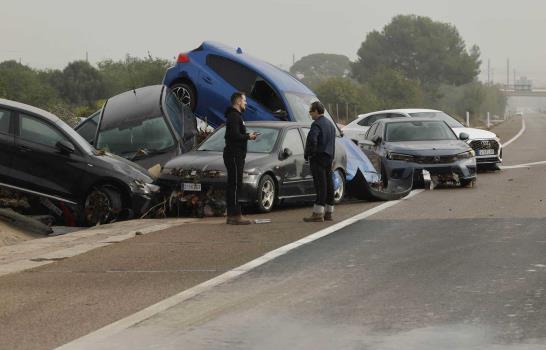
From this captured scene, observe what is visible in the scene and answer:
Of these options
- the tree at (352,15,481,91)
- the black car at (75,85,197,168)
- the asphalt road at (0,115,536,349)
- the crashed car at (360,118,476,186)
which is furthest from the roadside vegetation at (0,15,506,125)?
the asphalt road at (0,115,536,349)

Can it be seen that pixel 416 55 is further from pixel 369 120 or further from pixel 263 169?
pixel 263 169

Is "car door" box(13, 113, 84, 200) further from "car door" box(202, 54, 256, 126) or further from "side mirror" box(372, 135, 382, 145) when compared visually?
"side mirror" box(372, 135, 382, 145)

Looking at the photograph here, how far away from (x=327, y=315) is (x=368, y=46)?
399 ft

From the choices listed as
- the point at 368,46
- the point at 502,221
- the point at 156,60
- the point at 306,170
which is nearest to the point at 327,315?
the point at 502,221

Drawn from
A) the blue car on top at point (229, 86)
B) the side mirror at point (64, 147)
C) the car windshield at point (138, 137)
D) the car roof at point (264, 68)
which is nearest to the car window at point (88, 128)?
the car windshield at point (138, 137)

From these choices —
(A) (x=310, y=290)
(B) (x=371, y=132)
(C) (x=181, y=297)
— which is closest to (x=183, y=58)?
(B) (x=371, y=132)

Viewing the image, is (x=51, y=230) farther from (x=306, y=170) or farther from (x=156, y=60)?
(x=156, y=60)

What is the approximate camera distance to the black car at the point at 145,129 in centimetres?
1780

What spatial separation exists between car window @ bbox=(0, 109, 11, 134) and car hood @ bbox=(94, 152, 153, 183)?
137 centimetres

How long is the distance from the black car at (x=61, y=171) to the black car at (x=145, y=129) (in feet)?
7.22

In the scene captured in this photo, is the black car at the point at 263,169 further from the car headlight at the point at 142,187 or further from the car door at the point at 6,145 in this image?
the car door at the point at 6,145

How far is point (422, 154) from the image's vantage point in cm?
2066

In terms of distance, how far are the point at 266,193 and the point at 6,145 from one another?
3.99 meters

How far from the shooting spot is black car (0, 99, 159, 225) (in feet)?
49.1
